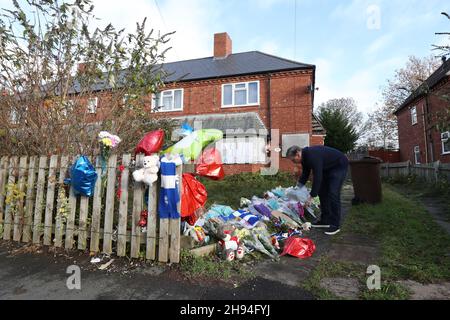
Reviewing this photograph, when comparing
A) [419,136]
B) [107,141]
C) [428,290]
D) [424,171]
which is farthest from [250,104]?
[428,290]

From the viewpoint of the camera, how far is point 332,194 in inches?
189

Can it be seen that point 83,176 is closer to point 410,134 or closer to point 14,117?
point 14,117

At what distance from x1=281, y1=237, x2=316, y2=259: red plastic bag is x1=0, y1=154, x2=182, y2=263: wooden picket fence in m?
1.44

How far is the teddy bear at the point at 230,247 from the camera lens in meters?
3.30

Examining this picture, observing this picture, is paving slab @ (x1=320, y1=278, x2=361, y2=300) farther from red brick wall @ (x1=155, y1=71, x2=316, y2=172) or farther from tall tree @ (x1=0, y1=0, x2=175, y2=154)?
red brick wall @ (x1=155, y1=71, x2=316, y2=172)

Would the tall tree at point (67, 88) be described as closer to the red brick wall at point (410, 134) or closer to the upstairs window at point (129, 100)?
the upstairs window at point (129, 100)

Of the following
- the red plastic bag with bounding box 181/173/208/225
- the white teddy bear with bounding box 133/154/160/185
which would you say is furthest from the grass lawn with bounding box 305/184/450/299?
the white teddy bear with bounding box 133/154/160/185

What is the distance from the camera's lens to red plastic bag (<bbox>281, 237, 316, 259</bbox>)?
354cm

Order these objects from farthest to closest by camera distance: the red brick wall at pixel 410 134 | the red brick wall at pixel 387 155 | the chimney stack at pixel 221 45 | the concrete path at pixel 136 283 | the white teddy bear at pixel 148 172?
the red brick wall at pixel 387 155, the red brick wall at pixel 410 134, the chimney stack at pixel 221 45, the white teddy bear at pixel 148 172, the concrete path at pixel 136 283

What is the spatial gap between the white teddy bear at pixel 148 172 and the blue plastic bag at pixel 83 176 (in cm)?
80

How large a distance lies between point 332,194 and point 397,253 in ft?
4.85

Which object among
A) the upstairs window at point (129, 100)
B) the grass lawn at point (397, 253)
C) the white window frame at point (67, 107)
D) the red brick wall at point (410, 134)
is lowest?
the grass lawn at point (397, 253)

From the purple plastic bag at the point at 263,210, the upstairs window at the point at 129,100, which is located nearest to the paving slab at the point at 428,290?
the purple plastic bag at the point at 263,210
